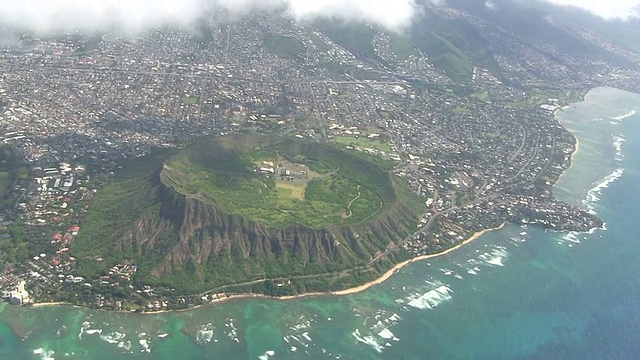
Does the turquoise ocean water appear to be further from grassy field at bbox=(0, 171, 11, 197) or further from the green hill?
grassy field at bbox=(0, 171, 11, 197)

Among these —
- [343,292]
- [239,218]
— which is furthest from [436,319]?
[239,218]

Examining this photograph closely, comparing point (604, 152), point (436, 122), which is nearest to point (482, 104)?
point (436, 122)

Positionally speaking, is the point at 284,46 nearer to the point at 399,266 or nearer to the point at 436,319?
the point at 399,266

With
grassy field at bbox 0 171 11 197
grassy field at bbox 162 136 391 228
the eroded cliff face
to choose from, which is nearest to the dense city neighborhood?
grassy field at bbox 0 171 11 197

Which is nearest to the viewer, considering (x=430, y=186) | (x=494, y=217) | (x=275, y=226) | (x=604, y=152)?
(x=275, y=226)

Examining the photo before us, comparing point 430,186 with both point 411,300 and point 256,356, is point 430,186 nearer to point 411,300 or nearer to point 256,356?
point 411,300

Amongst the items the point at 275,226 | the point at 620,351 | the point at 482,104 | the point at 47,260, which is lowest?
the point at 47,260

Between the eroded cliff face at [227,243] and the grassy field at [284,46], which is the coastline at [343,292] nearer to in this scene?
the eroded cliff face at [227,243]
